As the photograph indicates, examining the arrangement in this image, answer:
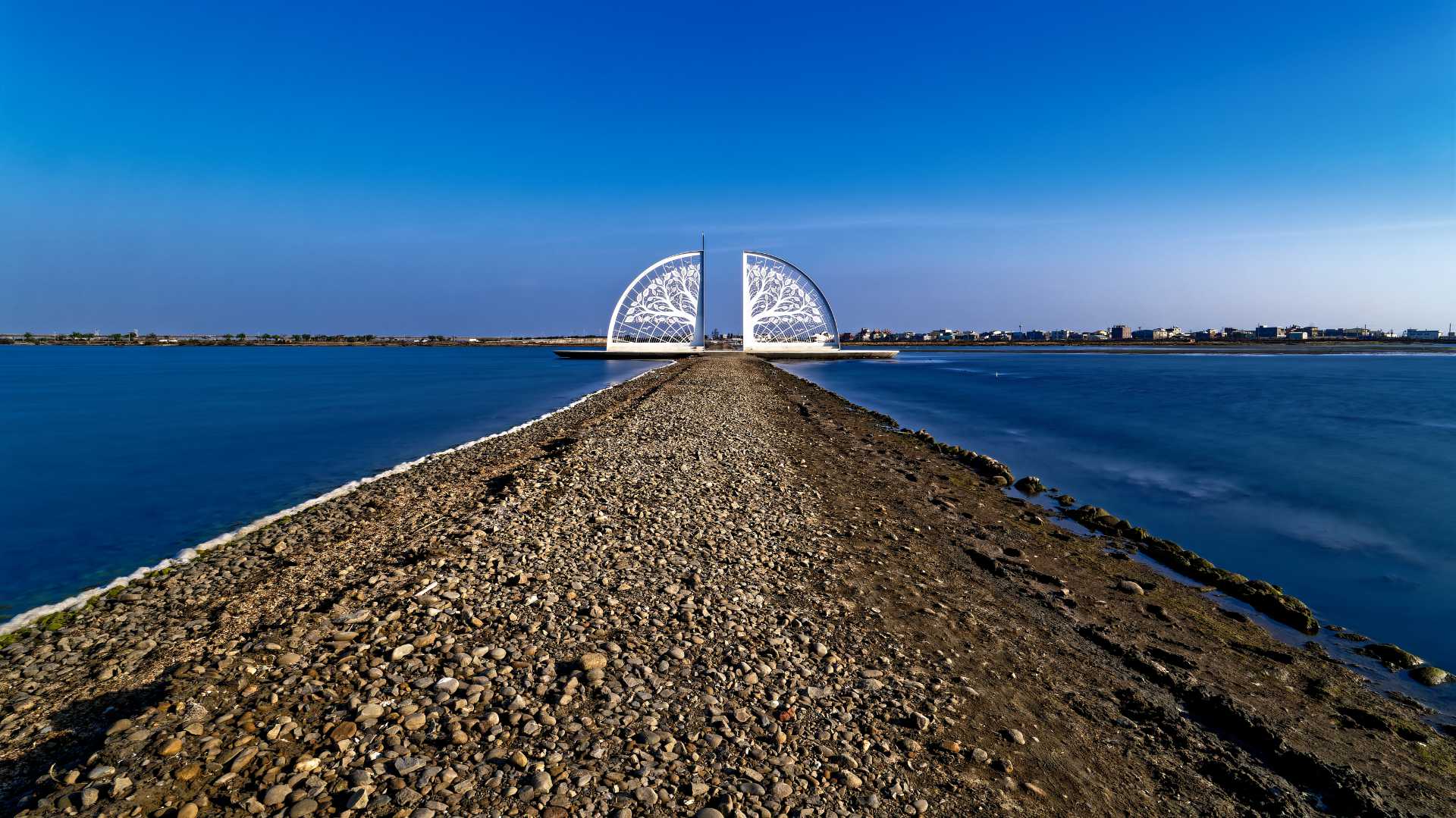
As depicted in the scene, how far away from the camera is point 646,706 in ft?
15.6

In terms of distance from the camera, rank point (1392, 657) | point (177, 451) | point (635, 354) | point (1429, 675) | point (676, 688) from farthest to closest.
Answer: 1. point (635, 354)
2. point (177, 451)
3. point (1392, 657)
4. point (1429, 675)
5. point (676, 688)

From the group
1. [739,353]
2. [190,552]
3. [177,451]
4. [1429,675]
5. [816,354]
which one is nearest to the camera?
[1429,675]

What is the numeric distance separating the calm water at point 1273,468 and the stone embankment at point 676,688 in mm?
3324

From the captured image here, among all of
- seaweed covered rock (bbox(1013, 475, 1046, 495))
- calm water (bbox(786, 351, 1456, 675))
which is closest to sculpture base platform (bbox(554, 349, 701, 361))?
calm water (bbox(786, 351, 1456, 675))

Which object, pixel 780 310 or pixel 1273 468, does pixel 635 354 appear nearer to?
pixel 780 310

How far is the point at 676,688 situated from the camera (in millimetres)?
5027

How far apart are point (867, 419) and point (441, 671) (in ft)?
71.5

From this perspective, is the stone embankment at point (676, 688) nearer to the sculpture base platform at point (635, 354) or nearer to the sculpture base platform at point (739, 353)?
the sculpture base platform at point (635, 354)

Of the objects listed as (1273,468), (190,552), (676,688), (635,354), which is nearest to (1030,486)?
(1273,468)

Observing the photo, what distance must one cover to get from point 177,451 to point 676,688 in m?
22.3

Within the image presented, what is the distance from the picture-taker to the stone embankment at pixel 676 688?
3975mm

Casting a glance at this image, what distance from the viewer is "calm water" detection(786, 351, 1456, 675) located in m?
10.1

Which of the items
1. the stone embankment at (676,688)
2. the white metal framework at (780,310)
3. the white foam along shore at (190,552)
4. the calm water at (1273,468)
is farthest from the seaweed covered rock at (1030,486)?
the white metal framework at (780,310)

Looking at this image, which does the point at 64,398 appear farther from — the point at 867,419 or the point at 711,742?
the point at 711,742
